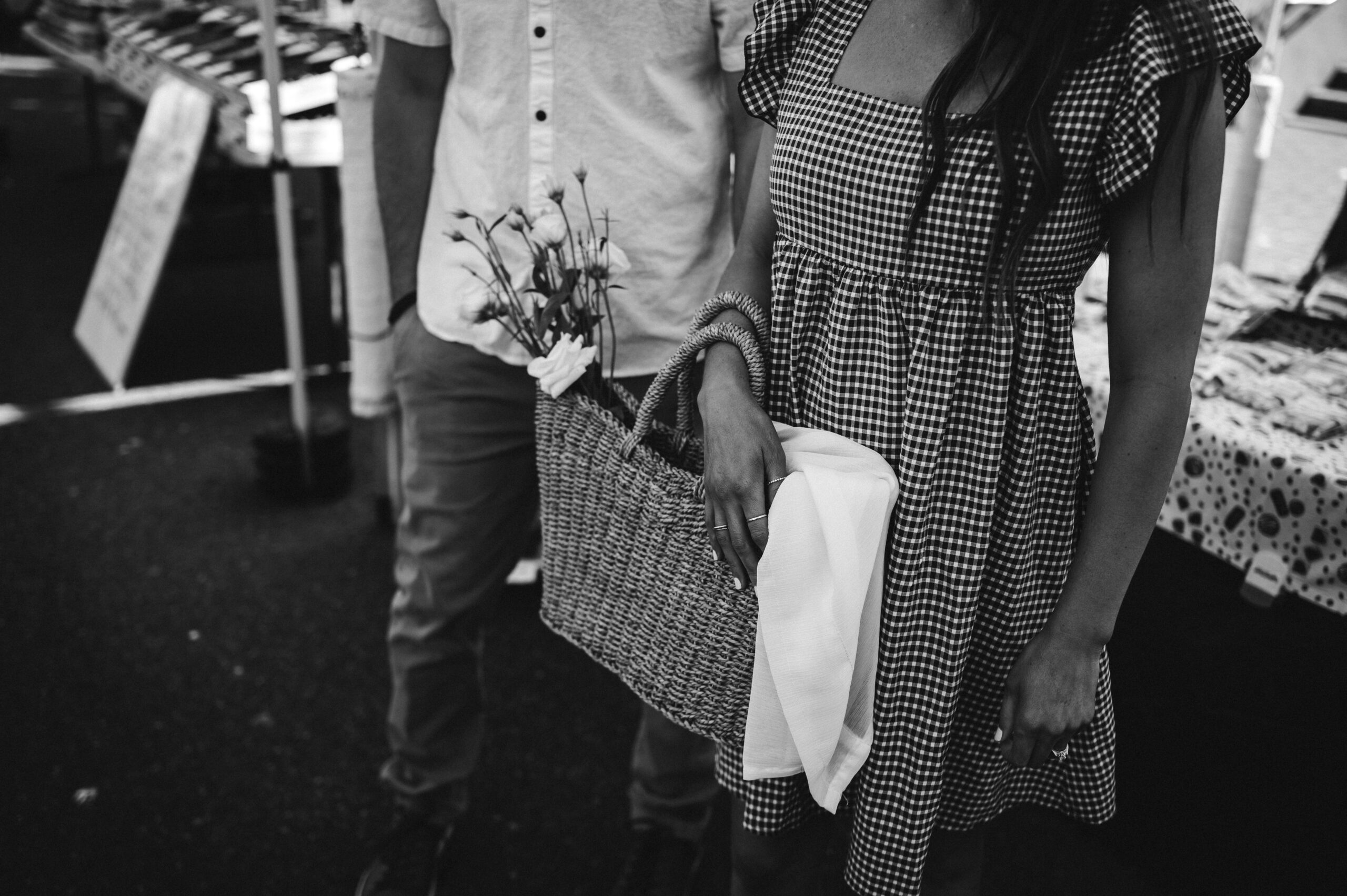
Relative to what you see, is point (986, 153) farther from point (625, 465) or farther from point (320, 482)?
point (320, 482)

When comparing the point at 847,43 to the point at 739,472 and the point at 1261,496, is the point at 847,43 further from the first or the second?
the point at 1261,496

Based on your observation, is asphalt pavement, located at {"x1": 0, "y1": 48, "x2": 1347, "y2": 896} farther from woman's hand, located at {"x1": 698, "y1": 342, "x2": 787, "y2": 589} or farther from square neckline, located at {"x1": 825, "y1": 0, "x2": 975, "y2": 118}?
square neckline, located at {"x1": 825, "y1": 0, "x2": 975, "y2": 118}

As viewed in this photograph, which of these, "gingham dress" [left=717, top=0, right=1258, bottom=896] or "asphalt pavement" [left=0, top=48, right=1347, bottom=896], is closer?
"gingham dress" [left=717, top=0, right=1258, bottom=896]

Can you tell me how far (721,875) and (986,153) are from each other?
57.0 inches

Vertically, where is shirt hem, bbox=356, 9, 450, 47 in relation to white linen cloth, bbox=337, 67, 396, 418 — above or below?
above

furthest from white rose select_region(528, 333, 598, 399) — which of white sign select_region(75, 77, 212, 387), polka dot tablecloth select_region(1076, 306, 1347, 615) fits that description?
white sign select_region(75, 77, 212, 387)

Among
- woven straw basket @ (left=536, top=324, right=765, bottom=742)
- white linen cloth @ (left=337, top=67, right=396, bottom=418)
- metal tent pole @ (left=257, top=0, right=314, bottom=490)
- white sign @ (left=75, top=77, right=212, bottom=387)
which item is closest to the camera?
woven straw basket @ (left=536, top=324, right=765, bottom=742)

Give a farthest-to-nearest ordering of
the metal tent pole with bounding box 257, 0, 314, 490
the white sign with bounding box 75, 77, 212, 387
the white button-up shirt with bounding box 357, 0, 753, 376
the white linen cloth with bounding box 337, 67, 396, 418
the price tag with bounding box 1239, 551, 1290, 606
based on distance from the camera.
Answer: the white sign with bounding box 75, 77, 212, 387
the metal tent pole with bounding box 257, 0, 314, 490
the white linen cloth with bounding box 337, 67, 396, 418
the price tag with bounding box 1239, 551, 1290, 606
the white button-up shirt with bounding box 357, 0, 753, 376

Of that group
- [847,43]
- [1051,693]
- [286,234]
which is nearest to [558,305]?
[847,43]

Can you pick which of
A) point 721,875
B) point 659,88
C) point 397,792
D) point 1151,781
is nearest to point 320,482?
point 397,792

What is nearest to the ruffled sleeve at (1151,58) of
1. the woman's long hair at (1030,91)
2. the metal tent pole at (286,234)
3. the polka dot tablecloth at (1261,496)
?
the woman's long hair at (1030,91)

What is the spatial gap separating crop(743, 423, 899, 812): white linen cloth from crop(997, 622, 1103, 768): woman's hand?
158mm

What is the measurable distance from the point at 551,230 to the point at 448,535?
0.63m

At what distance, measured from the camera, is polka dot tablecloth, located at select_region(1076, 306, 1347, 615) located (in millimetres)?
1766
